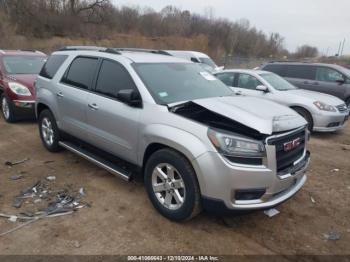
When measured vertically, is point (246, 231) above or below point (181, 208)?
below

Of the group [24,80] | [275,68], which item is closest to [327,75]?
[275,68]

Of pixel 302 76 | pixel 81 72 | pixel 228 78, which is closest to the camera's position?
pixel 81 72

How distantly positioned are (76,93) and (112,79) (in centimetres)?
81

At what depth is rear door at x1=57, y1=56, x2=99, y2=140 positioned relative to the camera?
4578 millimetres

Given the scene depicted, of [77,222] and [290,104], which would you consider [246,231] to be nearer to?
[77,222]

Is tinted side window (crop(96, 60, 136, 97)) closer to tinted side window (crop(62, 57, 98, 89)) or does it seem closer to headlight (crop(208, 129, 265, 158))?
tinted side window (crop(62, 57, 98, 89))

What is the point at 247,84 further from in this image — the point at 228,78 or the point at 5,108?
the point at 5,108

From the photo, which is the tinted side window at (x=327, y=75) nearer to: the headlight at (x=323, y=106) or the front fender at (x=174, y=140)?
the headlight at (x=323, y=106)

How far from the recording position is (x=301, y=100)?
25.6ft

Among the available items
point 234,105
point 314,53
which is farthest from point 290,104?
point 314,53

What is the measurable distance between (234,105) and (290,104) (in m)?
4.81

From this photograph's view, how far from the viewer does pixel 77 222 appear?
3.51 metres

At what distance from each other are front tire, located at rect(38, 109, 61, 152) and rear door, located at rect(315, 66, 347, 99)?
8.66m

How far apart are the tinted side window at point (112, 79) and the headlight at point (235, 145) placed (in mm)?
1379
